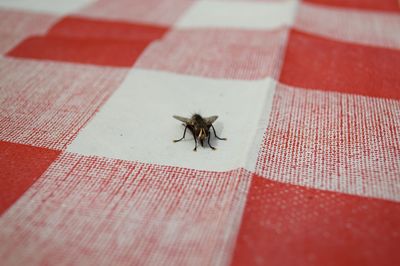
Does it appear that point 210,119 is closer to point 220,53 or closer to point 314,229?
point 314,229

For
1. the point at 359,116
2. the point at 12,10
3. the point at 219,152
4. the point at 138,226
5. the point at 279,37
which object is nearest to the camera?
the point at 138,226

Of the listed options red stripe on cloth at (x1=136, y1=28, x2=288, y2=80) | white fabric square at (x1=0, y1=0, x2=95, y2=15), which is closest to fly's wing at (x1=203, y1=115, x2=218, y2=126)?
red stripe on cloth at (x1=136, y1=28, x2=288, y2=80)

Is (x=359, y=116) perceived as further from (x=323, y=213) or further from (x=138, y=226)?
(x=138, y=226)

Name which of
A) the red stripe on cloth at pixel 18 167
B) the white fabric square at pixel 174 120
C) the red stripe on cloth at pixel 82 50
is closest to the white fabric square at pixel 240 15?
the red stripe on cloth at pixel 82 50

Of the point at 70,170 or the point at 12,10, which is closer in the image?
the point at 70,170

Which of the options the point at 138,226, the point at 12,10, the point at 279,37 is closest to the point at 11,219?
the point at 138,226

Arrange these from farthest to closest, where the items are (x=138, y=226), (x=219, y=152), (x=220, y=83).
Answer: (x=220, y=83) < (x=219, y=152) < (x=138, y=226)
